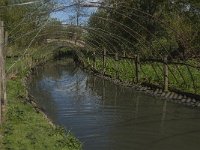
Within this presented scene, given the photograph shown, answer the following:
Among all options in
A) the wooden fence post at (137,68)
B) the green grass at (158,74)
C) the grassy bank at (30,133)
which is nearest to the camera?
the grassy bank at (30,133)

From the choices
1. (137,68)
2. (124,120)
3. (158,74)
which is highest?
(137,68)

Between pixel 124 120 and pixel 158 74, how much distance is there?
1085 centimetres

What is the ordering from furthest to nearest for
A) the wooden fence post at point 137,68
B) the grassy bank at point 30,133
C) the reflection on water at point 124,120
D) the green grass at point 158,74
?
the wooden fence post at point 137,68 < the green grass at point 158,74 < the reflection on water at point 124,120 < the grassy bank at point 30,133

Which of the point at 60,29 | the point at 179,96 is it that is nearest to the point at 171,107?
the point at 179,96

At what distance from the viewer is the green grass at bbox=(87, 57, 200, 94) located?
20969mm

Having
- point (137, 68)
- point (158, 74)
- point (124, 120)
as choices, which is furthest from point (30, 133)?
point (158, 74)

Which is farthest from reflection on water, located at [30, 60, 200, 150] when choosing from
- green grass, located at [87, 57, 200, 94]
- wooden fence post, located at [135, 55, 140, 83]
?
wooden fence post, located at [135, 55, 140, 83]

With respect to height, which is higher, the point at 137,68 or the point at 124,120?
the point at 137,68

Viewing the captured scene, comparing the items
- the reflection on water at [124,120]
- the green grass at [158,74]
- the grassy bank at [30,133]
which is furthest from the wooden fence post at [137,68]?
the grassy bank at [30,133]

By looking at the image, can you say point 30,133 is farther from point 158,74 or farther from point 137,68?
point 158,74

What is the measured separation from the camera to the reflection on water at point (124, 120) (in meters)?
12.2

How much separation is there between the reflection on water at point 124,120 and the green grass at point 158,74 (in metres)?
1.65

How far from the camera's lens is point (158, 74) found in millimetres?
25750

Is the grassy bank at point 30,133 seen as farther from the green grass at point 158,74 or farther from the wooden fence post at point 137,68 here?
the wooden fence post at point 137,68
